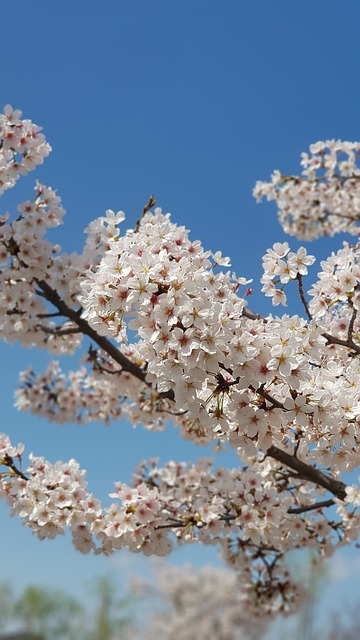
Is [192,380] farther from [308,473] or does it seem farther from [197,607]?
[197,607]

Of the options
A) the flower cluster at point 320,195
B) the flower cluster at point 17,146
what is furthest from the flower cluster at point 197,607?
the flower cluster at point 17,146

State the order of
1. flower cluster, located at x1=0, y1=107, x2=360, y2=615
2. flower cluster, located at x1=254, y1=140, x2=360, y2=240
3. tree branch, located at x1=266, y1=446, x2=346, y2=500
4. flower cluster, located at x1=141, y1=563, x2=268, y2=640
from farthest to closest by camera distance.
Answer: flower cluster, located at x1=141, y1=563, x2=268, y2=640 < flower cluster, located at x1=254, y1=140, x2=360, y2=240 < tree branch, located at x1=266, y1=446, x2=346, y2=500 < flower cluster, located at x1=0, y1=107, x2=360, y2=615

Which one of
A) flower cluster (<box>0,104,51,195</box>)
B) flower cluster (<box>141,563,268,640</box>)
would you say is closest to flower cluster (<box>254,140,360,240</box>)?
flower cluster (<box>0,104,51,195</box>)

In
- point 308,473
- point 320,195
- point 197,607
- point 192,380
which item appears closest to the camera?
point 192,380

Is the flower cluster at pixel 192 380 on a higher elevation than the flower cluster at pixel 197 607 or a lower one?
lower

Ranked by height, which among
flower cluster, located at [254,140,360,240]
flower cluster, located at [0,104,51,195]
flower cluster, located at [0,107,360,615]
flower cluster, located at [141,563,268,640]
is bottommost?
flower cluster, located at [0,107,360,615]

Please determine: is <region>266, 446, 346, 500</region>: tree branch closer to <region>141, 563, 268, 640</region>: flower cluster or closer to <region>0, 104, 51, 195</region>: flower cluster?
<region>0, 104, 51, 195</region>: flower cluster

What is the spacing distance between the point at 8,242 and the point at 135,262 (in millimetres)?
2794

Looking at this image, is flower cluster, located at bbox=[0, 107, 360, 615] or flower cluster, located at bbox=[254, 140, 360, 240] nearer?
flower cluster, located at bbox=[0, 107, 360, 615]

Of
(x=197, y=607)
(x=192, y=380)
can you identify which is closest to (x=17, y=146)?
(x=192, y=380)

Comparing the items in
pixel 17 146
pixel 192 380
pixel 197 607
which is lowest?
pixel 192 380

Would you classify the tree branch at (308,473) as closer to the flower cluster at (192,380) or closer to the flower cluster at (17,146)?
the flower cluster at (192,380)

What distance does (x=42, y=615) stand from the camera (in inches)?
1039

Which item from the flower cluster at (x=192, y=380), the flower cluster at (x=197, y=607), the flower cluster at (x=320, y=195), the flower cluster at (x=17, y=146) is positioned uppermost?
the flower cluster at (x=320, y=195)
